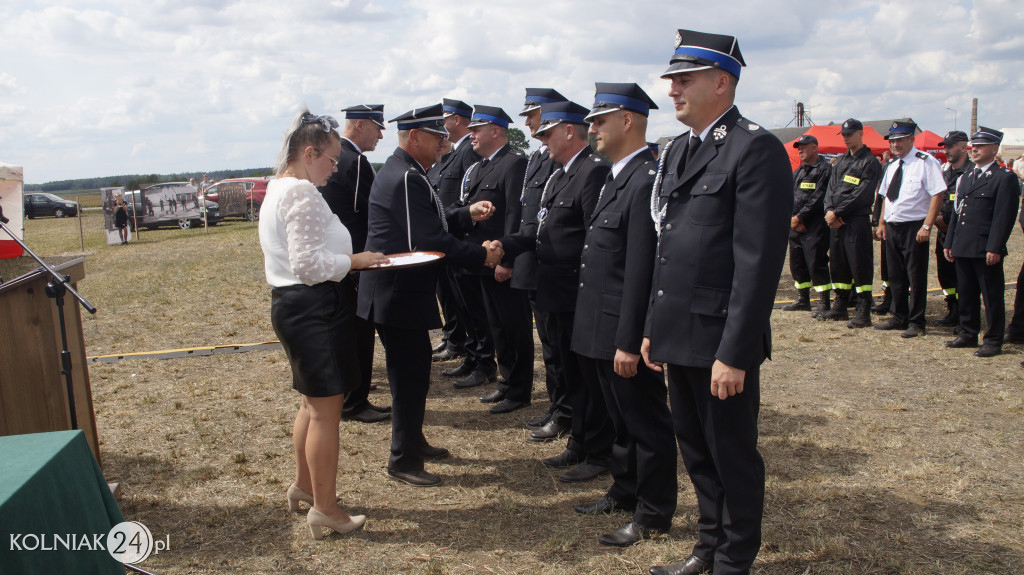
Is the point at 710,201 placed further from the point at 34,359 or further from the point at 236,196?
the point at 236,196

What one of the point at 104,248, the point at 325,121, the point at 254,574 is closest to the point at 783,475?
the point at 254,574

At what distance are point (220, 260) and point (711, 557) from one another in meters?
15.5

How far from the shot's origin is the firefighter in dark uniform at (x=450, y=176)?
22.5 feet

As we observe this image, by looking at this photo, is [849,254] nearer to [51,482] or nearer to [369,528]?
[369,528]

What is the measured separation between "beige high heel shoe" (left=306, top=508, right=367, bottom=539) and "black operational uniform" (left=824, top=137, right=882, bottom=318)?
6801 millimetres

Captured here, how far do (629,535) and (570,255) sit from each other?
64.4 inches

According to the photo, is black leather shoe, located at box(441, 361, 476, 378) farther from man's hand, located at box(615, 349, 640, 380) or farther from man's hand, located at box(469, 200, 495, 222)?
man's hand, located at box(615, 349, 640, 380)

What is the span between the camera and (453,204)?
20.6 ft

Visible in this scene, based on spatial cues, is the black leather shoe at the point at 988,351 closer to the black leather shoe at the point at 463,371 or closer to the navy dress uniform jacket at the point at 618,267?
the black leather shoe at the point at 463,371

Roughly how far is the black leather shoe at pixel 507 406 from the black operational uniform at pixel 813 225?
5.02 m

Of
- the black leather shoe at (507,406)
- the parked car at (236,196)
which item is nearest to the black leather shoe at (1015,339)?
the black leather shoe at (507,406)

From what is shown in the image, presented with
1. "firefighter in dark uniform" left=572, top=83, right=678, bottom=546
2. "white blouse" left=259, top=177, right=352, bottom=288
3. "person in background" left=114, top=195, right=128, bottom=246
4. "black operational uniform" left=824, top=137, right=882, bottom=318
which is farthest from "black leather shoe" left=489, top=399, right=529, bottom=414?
"person in background" left=114, top=195, right=128, bottom=246

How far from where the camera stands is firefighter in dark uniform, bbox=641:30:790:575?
2.53 meters

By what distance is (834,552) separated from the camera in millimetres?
3258
